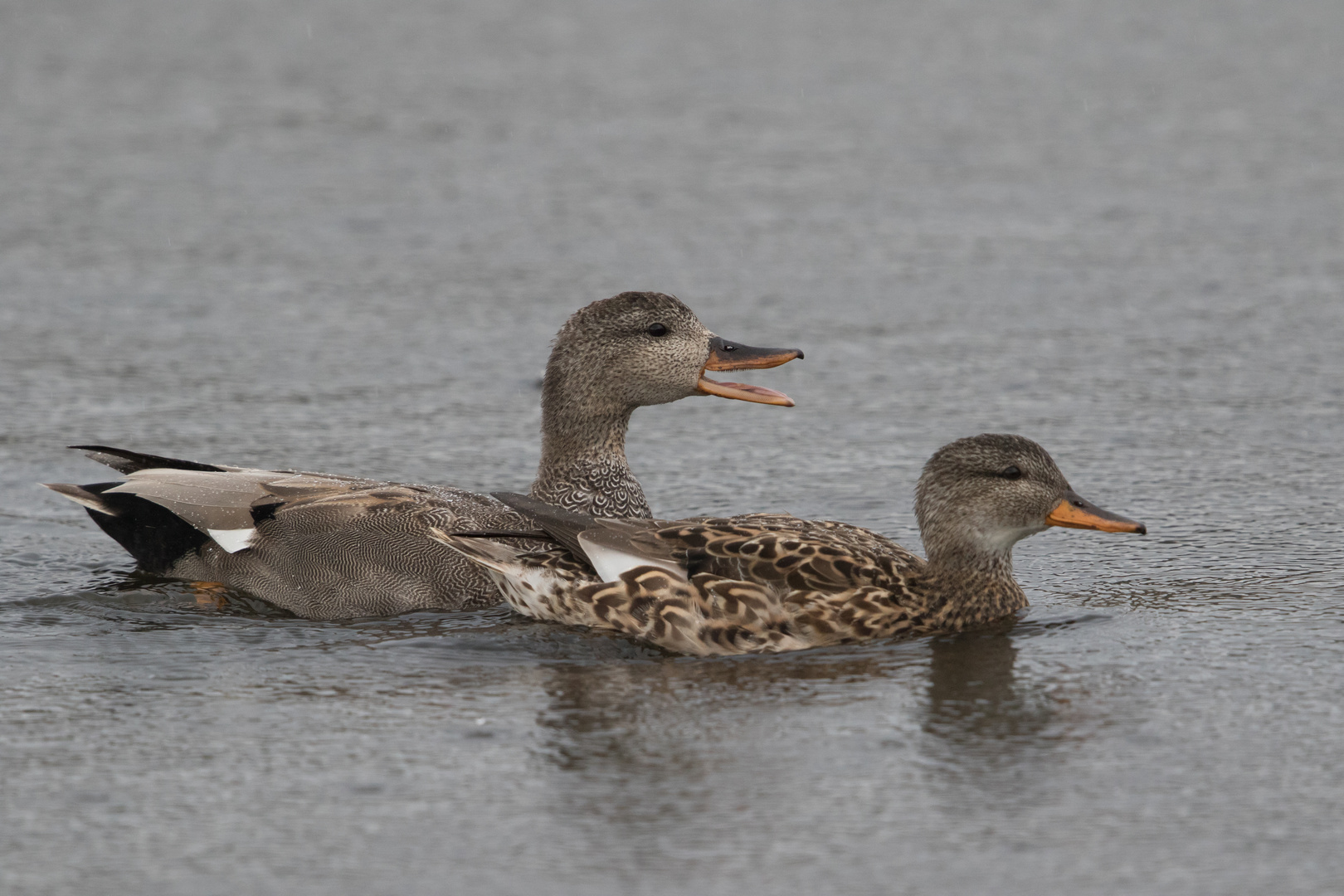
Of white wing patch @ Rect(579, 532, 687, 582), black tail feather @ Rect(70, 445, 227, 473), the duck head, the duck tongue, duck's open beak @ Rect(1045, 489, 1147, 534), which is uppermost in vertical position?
the duck head

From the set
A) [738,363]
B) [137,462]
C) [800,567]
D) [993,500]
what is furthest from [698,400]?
[800,567]

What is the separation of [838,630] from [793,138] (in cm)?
817

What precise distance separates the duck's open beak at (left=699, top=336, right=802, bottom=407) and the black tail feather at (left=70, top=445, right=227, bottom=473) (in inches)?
73.7

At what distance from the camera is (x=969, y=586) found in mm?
6473

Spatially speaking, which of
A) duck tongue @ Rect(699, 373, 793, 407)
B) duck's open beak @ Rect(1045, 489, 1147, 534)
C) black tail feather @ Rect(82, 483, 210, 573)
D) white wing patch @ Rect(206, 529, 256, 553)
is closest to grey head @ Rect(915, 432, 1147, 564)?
duck's open beak @ Rect(1045, 489, 1147, 534)

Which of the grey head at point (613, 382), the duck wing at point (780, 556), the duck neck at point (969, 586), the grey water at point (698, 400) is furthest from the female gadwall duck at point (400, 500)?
the duck neck at point (969, 586)

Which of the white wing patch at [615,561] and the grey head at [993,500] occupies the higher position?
the grey head at [993,500]

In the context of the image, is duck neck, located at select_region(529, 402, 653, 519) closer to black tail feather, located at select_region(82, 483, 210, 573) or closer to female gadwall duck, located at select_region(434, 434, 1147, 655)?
female gadwall duck, located at select_region(434, 434, 1147, 655)

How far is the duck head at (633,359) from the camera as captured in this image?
24.1 feet

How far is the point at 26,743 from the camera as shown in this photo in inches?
211

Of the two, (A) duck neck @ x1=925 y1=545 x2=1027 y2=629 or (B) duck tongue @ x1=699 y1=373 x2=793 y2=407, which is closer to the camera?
(A) duck neck @ x1=925 y1=545 x2=1027 y2=629

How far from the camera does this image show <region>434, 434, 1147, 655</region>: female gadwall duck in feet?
20.4

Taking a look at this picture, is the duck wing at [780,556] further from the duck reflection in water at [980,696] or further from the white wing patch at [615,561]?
the duck reflection in water at [980,696]

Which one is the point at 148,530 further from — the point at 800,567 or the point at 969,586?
the point at 969,586
